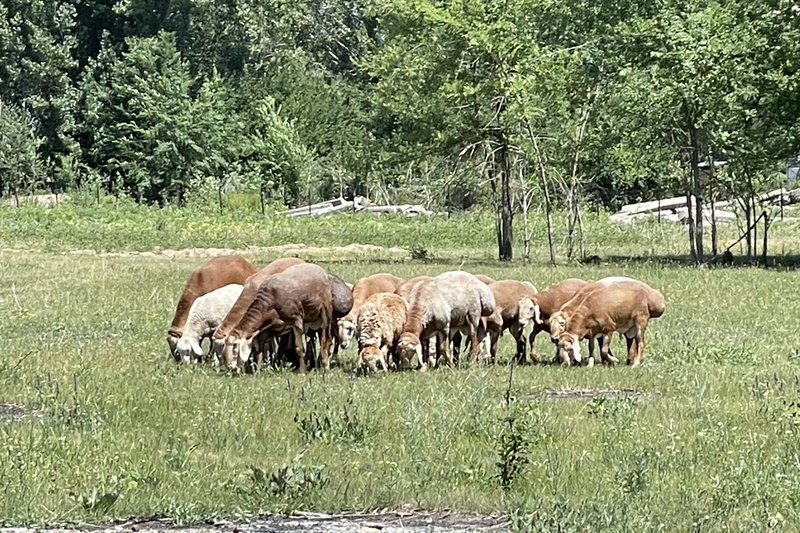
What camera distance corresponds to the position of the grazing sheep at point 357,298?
16.8 metres

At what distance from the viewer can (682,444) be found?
10.1 m

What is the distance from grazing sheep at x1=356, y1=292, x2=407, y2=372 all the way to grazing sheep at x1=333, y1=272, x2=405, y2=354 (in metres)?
1.19

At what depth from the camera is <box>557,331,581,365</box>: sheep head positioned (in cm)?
1552

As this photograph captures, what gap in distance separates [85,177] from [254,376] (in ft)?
193

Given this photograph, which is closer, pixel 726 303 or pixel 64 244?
pixel 726 303

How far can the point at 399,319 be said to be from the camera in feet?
49.9

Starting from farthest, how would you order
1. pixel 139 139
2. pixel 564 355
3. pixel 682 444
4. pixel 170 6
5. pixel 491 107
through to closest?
pixel 170 6 < pixel 139 139 < pixel 491 107 < pixel 564 355 < pixel 682 444

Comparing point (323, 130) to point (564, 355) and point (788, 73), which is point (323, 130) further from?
point (564, 355)

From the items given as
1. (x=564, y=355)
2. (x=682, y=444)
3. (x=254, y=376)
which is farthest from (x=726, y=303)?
(x=682, y=444)

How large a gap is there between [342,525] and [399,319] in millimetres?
7429

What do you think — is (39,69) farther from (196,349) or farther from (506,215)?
(196,349)

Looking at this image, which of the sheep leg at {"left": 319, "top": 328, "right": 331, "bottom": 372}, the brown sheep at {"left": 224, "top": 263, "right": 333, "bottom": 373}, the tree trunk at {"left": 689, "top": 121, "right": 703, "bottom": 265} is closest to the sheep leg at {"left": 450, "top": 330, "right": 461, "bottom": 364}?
the sheep leg at {"left": 319, "top": 328, "right": 331, "bottom": 372}

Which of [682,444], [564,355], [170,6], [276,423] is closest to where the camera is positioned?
[682,444]

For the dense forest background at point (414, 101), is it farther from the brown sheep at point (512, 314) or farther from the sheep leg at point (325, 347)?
the sheep leg at point (325, 347)
